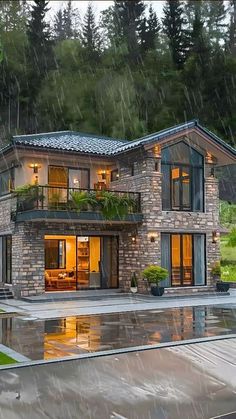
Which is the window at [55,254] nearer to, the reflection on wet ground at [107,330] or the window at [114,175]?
the window at [114,175]

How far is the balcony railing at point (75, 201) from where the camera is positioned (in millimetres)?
19328

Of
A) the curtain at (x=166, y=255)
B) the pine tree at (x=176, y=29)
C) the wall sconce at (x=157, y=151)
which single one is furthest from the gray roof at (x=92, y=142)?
the pine tree at (x=176, y=29)

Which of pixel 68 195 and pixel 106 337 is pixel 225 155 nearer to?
pixel 68 195

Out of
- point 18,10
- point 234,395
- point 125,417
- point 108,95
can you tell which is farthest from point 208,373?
point 18,10

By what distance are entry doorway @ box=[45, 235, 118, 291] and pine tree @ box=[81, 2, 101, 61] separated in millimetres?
28362

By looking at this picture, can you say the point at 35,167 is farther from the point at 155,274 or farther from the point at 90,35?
the point at 90,35

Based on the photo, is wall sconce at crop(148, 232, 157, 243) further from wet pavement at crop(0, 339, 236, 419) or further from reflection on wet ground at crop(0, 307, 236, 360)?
wet pavement at crop(0, 339, 236, 419)

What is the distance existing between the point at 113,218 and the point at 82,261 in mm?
2769

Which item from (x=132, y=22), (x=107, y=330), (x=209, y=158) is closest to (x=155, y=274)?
(x=209, y=158)

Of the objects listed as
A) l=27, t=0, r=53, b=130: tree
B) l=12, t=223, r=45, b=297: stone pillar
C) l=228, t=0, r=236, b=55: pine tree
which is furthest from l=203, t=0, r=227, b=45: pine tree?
l=12, t=223, r=45, b=297: stone pillar

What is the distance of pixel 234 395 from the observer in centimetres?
760

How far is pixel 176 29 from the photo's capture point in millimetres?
48188

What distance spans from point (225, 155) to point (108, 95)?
61.9 ft

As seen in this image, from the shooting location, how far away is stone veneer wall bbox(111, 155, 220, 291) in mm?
20781
